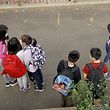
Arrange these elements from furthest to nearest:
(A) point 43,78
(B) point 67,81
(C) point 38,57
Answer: (A) point 43,78, (C) point 38,57, (B) point 67,81

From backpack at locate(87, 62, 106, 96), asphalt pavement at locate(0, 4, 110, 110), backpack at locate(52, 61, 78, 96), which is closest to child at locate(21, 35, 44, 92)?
asphalt pavement at locate(0, 4, 110, 110)

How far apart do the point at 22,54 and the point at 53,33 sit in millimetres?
3098

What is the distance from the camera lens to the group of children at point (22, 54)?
7484 millimetres

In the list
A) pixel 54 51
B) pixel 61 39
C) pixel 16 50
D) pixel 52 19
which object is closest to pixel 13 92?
pixel 16 50

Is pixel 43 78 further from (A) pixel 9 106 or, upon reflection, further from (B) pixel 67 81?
(B) pixel 67 81

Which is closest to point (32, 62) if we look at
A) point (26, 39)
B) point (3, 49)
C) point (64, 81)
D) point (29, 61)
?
point (29, 61)

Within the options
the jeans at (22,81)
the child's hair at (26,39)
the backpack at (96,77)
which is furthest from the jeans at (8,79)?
the backpack at (96,77)

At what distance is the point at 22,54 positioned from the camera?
7543 millimetres

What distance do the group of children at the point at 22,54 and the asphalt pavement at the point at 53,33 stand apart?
18cm

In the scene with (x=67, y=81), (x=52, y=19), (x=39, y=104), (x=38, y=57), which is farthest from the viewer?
(x=52, y=19)

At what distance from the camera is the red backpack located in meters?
7.47

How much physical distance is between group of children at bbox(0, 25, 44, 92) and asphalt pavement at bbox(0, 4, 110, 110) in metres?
0.18

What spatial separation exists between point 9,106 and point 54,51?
2.30 metres

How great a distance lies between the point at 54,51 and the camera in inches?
384
